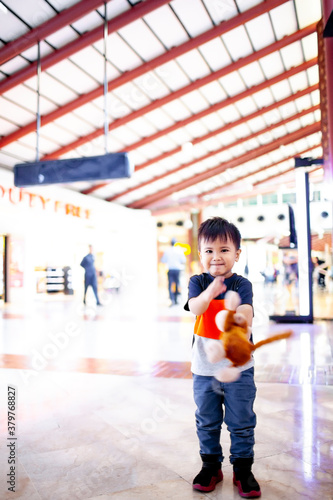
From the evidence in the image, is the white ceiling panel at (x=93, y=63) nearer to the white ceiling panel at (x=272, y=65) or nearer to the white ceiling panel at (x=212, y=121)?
the white ceiling panel at (x=272, y=65)

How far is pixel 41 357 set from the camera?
4004 millimetres

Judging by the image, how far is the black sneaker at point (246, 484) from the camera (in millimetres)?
1474

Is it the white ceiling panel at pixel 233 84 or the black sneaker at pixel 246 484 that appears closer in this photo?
the black sneaker at pixel 246 484

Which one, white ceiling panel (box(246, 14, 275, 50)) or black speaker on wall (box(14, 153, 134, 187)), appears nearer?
black speaker on wall (box(14, 153, 134, 187))

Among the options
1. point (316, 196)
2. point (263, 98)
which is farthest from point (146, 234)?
point (316, 196)

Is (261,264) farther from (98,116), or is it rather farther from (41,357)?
(41,357)

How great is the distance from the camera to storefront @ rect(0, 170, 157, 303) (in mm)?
12414


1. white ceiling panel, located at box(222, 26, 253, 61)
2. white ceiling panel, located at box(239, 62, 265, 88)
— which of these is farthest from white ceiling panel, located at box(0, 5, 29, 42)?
white ceiling panel, located at box(239, 62, 265, 88)

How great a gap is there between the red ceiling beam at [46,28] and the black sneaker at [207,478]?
663 cm

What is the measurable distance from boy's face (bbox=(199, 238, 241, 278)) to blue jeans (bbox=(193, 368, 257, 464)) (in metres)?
0.38

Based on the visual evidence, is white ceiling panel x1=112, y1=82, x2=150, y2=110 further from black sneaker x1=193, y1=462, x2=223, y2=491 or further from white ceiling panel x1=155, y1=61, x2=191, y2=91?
black sneaker x1=193, y1=462, x2=223, y2=491

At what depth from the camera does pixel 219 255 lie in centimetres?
146

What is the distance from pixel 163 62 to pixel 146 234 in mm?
10456

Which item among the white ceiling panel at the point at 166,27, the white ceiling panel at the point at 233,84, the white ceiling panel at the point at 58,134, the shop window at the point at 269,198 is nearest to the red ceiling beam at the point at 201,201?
the shop window at the point at 269,198
